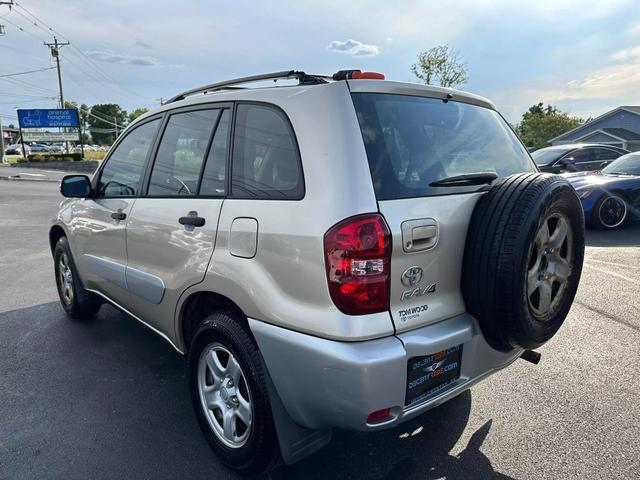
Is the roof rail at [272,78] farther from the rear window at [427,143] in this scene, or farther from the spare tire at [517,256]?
the spare tire at [517,256]

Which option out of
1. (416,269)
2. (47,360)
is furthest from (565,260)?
(47,360)

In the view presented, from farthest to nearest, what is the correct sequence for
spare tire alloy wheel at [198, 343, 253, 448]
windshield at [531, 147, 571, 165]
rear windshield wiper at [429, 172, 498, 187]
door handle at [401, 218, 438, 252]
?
windshield at [531, 147, 571, 165] < spare tire alloy wheel at [198, 343, 253, 448] < rear windshield wiper at [429, 172, 498, 187] < door handle at [401, 218, 438, 252]

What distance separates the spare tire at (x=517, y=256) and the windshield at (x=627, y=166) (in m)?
7.93

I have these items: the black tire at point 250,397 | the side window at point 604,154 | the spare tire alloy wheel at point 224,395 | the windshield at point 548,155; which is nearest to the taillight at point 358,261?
the black tire at point 250,397

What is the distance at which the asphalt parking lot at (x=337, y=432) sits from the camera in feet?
7.88

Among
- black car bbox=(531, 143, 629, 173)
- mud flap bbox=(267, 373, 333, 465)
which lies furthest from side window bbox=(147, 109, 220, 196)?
black car bbox=(531, 143, 629, 173)

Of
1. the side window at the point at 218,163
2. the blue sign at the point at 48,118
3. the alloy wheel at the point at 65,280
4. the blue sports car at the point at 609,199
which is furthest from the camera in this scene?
the blue sign at the point at 48,118

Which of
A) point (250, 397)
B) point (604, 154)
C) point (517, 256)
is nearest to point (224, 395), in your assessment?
point (250, 397)

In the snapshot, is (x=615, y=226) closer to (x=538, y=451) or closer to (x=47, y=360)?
(x=538, y=451)

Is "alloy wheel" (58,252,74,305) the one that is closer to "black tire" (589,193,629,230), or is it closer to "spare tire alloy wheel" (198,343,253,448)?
"spare tire alloy wheel" (198,343,253,448)

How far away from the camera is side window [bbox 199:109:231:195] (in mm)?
2445

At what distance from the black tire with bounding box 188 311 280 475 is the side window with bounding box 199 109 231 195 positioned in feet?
2.22

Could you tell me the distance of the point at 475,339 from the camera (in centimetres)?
216

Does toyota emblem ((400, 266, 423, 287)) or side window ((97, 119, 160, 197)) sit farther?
side window ((97, 119, 160, 197))
